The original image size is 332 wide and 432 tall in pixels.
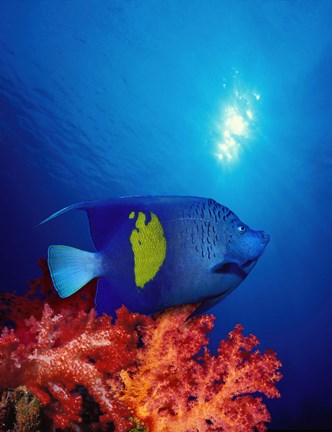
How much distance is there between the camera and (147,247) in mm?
932

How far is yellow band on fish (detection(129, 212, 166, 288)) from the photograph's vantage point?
90 centimetres

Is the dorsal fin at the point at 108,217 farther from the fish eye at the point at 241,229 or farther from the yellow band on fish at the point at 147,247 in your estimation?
the fish eye at the point at 241,229

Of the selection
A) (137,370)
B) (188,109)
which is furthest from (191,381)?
(188,109)

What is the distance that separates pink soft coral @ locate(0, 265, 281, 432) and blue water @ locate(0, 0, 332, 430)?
16861 millimetres

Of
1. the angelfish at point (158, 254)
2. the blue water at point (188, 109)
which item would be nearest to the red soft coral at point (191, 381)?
the angelfish at point (158, 254)

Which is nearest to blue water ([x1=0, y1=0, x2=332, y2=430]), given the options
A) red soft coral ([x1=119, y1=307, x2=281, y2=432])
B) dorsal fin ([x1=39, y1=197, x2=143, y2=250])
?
red soft coral ([x1=119, y1=307, x2=281, y2=432])

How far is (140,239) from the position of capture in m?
0.94

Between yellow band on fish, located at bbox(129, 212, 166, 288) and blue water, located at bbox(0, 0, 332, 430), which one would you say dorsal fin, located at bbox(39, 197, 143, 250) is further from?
blue water, located at bbox(0, 0, 332, 430)

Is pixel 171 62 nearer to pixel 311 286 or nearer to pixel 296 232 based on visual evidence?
pixel 296 232

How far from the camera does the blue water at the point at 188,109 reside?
15.8 metres

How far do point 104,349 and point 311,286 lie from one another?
57916mm

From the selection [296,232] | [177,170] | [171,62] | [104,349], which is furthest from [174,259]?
[296,232]

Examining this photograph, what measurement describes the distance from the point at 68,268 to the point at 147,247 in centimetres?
25

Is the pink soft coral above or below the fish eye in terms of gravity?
below
